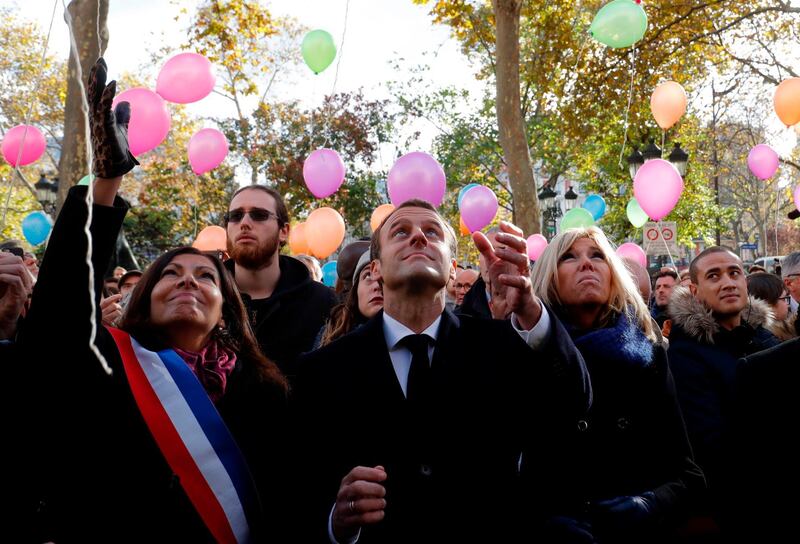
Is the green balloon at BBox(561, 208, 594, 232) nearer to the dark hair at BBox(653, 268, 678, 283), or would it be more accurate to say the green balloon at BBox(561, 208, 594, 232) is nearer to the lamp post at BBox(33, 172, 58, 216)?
the dark hair at BBox(653, 268, 678, 283)

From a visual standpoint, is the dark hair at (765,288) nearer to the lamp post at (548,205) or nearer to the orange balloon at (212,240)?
the orange balloon at (212,240)

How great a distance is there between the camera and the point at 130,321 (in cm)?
256

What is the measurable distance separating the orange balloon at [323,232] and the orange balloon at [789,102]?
526 centimetres

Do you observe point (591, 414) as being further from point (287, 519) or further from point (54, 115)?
point (54, 115)

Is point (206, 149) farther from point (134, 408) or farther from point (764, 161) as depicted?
point (764, 161)

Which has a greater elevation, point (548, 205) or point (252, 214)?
point (548, 205)

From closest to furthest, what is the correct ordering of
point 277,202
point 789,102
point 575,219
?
point 277,202
point 789,102
point 575,219

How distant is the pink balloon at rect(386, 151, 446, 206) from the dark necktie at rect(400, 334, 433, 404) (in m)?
4.78

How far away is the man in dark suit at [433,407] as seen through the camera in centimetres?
206

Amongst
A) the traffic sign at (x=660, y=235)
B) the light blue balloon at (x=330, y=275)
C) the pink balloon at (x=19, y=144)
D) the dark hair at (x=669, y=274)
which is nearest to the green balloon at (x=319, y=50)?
the light blue balloon at (x=330, y=275)

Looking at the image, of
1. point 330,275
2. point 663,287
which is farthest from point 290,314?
point 330,275

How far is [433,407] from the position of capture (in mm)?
2141

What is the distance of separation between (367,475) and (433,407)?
317 mm

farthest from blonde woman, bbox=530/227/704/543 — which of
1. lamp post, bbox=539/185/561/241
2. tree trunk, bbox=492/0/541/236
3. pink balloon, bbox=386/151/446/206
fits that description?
lamp post, bbox=539/185/561/241
